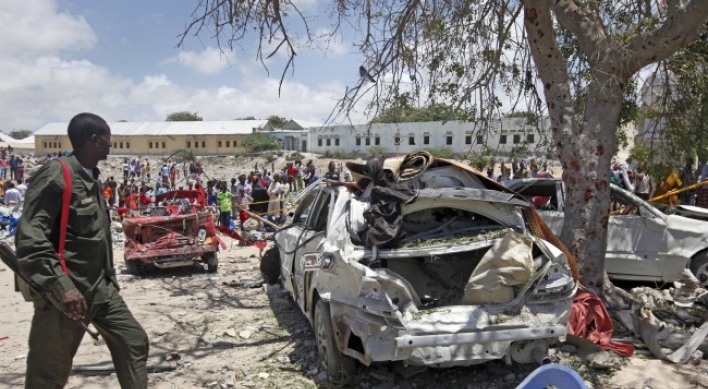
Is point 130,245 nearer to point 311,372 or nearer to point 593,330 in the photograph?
point 311,372

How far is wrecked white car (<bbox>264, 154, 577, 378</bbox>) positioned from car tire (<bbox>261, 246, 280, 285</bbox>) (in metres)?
2.76

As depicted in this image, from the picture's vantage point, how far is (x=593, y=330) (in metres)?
4.85

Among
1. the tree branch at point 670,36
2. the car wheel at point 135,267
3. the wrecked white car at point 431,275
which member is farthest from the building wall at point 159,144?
the wrecked white car at point 431,275

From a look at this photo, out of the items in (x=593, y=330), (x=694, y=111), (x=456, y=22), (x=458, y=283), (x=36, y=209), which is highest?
(x=456, y=22)

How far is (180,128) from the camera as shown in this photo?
63.3m

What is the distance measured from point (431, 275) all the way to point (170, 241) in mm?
5609

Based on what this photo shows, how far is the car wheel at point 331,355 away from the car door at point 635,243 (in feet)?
14.1

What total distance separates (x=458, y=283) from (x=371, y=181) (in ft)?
4.23

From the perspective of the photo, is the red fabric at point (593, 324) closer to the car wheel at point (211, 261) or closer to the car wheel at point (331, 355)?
the car wheel at point (331, 355)

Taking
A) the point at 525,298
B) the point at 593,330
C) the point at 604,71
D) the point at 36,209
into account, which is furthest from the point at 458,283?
the point at 36,209

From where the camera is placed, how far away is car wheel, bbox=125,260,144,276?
30.0 feet

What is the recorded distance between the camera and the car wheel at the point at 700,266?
6633 millimetres

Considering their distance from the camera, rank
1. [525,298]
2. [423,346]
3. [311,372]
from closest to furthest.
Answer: [423,346] → [525,298] → [311,372]

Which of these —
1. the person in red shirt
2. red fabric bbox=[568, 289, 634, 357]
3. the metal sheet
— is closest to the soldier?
the metal sheet
